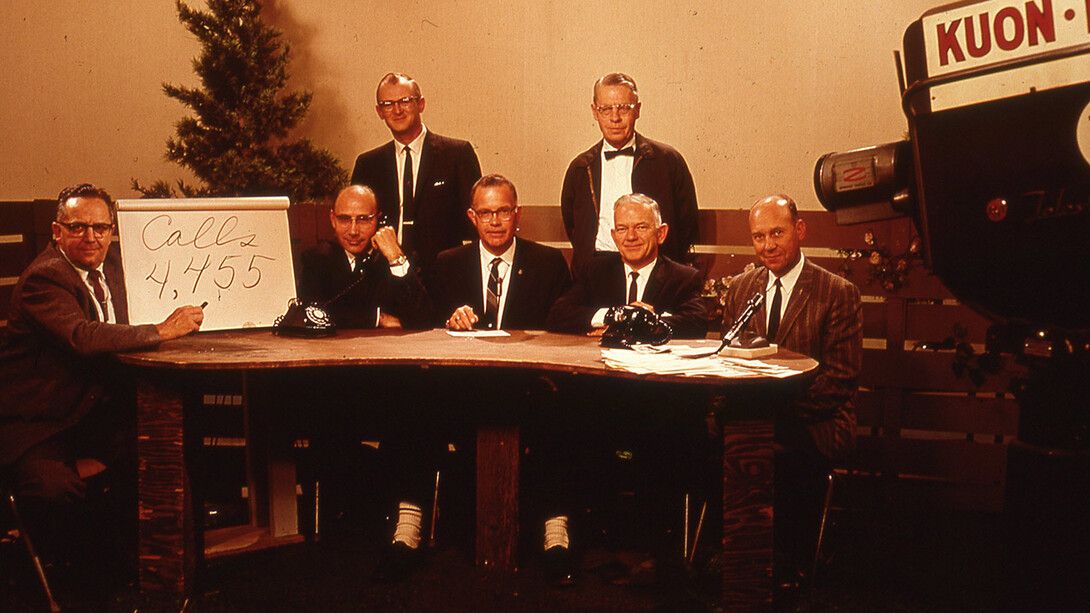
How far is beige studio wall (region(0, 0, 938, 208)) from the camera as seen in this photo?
529 cm

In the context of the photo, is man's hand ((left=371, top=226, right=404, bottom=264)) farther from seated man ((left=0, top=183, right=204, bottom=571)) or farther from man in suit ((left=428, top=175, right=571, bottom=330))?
seated man ((left=0, top=183, right=204, bottom=571))

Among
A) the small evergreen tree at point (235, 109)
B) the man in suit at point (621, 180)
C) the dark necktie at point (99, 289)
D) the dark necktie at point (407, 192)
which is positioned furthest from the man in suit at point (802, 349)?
the small evergreen tree at point (235, 109)

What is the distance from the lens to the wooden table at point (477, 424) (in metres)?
2.63

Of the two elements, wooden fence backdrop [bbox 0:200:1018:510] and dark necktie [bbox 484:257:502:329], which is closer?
dark necktie [bbox 484:257:502:329]

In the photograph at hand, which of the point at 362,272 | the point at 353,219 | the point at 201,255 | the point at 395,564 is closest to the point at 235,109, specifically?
the point at 353,219

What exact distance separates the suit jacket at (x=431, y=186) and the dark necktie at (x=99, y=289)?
5.09 ft

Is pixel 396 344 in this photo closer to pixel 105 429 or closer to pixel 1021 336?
pixel 105 429

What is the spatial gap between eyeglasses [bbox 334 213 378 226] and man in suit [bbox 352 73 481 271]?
696 millimetres

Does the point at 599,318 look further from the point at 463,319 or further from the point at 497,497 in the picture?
the point at 497,497

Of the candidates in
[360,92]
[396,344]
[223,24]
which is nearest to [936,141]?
[396,344]

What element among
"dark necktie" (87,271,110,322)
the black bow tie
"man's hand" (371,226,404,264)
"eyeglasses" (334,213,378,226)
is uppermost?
the black bow tie

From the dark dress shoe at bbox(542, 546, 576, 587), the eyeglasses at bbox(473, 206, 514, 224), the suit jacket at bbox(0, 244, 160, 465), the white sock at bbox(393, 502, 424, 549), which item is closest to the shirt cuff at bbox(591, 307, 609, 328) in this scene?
the eyeglasses at bbox(473, 206, 514, 224)

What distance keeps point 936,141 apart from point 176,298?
2597 mm

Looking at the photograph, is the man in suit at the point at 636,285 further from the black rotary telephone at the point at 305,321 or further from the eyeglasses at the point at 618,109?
the black rotary telephone at the point at 305,321
